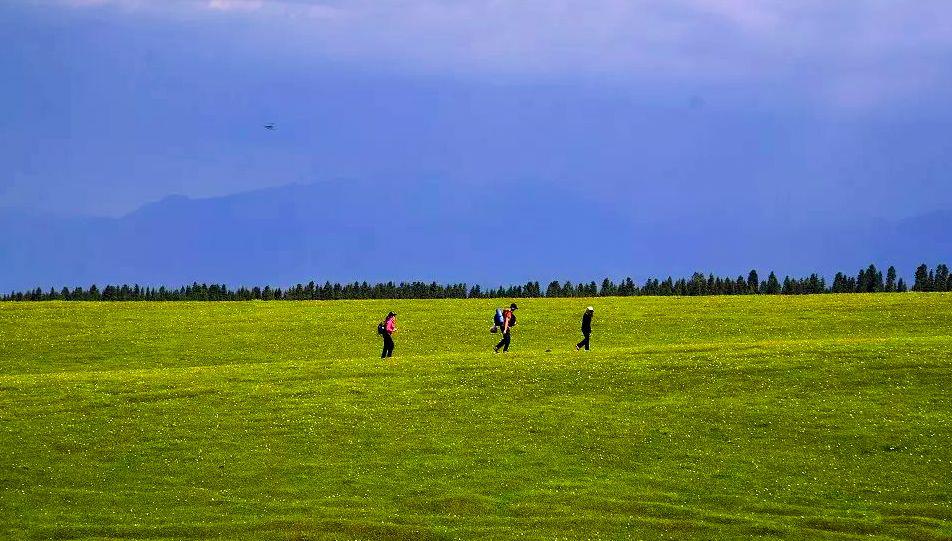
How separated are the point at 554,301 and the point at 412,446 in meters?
52.6

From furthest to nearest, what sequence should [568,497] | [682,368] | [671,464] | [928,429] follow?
[682,368]
[928,429]
[671,464]
[568,497]

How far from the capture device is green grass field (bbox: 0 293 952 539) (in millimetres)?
35344

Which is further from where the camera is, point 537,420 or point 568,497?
point 537,420

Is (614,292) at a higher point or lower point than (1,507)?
higher

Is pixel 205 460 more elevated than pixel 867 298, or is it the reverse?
pixel 867 298

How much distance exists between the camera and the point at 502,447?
41.9 metres

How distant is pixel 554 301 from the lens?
9400cm

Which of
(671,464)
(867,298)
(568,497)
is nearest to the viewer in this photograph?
(568,497)

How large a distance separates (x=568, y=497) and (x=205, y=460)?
13009 mm

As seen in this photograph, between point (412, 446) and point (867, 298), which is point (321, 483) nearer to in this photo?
point (412, 446)

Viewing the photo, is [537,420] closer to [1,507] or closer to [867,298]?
[1,507]

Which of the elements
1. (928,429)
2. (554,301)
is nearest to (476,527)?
(928,429)

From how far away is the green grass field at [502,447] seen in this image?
3534 cm

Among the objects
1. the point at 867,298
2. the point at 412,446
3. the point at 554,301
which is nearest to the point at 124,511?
the point at 412,446
